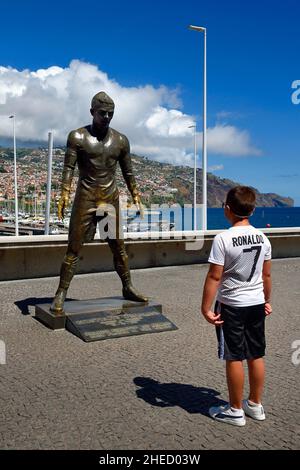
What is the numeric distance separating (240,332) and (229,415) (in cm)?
64

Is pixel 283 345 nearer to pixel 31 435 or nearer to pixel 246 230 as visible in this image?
pixel 246 230

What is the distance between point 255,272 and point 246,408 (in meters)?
1.11

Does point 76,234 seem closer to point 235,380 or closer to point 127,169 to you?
point 127,169

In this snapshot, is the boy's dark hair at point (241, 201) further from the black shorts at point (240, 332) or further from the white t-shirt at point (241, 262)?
the black shorts at point (240, 332)

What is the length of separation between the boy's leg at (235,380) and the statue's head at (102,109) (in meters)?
3.67

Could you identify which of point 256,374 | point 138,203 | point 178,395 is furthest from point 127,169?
point 256,374

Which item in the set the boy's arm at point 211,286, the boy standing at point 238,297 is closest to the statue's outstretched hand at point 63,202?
the boy standing at point 238,297

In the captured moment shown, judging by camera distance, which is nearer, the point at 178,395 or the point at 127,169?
the point at 178,395

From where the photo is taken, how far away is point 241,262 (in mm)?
3533

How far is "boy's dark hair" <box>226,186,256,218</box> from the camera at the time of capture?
355cm

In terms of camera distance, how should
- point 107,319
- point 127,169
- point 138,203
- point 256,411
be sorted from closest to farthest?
point 256,411 < point 107,319 < point 127,169 < point 138,203

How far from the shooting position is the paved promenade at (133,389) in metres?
3.40
